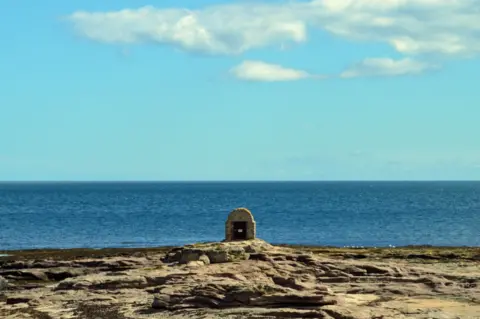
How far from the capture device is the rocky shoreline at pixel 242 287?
40000 mm

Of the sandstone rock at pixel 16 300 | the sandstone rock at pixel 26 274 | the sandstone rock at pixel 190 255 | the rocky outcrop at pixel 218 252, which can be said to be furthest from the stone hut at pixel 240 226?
the sandstone rock at pixel 16 300

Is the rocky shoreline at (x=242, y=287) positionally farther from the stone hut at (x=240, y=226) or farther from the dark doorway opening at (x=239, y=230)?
the dark doorway opening at (x=239, y=230)

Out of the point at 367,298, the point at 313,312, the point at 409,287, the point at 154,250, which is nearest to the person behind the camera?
the point at 313,312

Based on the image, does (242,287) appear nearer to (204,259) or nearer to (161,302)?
(161,302)

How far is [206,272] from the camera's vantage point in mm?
50906

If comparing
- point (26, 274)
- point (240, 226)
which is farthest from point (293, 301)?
point (26, 274)

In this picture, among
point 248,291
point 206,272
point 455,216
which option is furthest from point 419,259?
point 455,216

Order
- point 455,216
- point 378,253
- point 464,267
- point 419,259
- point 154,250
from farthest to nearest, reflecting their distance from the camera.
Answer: point 455,216 < point 154,250 < point 378,253 < point 419,259 < point 464,267

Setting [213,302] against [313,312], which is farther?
[213,302]

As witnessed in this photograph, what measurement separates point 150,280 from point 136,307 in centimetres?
751

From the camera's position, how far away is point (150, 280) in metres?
50.0

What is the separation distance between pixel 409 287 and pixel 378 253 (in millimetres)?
27086

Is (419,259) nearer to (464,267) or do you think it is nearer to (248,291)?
(464,267)

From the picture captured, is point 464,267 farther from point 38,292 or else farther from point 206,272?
point 38,292
